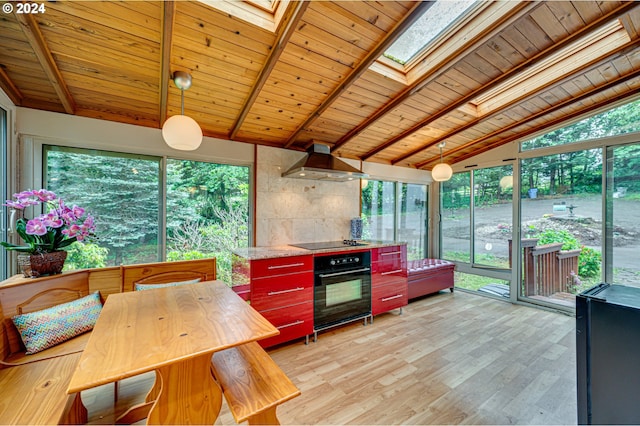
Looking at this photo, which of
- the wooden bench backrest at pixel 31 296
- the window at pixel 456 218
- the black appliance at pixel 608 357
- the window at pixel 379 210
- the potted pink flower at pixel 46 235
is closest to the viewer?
the black appliance at pixel 608 357

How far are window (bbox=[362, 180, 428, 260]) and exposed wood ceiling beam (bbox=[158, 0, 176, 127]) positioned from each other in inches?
115

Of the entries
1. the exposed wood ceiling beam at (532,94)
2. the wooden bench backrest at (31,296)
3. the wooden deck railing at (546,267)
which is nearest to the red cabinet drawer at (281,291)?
the wooden bench backrest at (31,296)

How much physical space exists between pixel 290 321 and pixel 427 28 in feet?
A: 9.76

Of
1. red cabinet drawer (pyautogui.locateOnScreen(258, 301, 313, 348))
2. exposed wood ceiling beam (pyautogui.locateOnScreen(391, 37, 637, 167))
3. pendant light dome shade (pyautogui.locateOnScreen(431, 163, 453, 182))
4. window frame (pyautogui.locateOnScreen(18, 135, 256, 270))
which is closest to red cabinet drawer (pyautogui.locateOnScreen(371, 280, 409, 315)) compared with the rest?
red cabinet drawer (pyautogui.locateOnScreen(258, 301, 313, 348))

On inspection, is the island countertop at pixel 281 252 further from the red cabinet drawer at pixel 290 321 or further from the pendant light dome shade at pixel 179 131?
the pendant light dome shade at pixel 179 131

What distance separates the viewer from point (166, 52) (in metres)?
1.74

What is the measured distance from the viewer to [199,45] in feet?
5.90

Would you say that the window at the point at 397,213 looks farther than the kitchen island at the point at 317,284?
Yes

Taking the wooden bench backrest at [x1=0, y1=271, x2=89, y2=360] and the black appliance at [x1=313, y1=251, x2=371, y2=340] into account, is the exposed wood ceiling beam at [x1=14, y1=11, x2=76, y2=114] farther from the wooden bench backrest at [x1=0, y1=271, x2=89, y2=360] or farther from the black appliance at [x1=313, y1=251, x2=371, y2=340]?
the black appliance at [x1=313, y1=251, x2=371, y2=340]

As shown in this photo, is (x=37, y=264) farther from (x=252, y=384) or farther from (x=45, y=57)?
(x=252, y=384)

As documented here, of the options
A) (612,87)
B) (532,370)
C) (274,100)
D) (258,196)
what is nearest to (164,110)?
(274,100)

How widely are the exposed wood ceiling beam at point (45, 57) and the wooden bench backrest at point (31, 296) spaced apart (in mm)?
1456

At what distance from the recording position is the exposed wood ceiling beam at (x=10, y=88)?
70.5 inches

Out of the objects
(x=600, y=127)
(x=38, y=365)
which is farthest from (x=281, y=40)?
(x=600, y=127)
